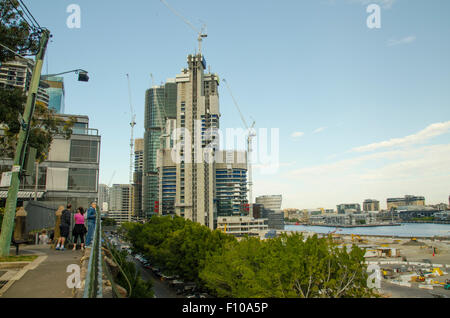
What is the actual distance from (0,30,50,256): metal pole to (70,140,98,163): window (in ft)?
130

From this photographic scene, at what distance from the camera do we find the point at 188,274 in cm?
4422

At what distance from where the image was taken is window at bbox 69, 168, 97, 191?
167 ft

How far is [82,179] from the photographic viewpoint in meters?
51.2

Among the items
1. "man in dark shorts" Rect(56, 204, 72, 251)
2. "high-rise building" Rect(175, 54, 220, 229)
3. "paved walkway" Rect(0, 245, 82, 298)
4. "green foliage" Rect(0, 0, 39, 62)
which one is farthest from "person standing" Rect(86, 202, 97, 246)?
"high-rise building" Rect(175, 54, 220, 229)

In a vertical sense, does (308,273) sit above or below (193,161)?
below

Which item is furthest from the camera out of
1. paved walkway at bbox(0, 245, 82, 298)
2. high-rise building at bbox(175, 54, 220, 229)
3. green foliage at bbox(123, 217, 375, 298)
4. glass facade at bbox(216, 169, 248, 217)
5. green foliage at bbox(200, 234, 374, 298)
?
glass facade at bbox(216, 169, 248, 217)

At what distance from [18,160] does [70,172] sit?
1600 inches

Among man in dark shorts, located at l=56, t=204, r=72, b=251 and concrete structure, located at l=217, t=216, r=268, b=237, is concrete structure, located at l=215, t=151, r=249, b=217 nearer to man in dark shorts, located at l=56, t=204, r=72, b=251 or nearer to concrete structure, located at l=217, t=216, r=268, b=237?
concrete structure, located at l=217, t=216, r=268, b=237

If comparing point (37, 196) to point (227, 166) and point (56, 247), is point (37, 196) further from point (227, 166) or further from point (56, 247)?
point (227, 166)
